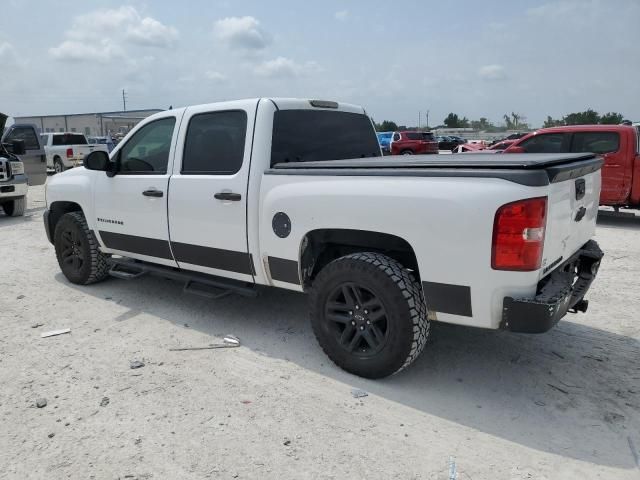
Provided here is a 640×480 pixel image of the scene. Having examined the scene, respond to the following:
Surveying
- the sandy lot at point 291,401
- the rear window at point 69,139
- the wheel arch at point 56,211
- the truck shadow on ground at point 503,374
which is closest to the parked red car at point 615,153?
the sandy lot at point 291,401

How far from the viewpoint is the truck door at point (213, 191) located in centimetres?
393

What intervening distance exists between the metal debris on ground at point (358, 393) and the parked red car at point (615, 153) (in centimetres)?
762

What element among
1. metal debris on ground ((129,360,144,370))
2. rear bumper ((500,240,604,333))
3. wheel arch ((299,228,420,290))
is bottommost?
metal debris on ground ((129,360,144,370))

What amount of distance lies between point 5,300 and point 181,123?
110 inches

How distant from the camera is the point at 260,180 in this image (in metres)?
3.79

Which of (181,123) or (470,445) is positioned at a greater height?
(181,123)

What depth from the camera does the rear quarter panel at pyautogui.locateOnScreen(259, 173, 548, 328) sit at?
2762mm

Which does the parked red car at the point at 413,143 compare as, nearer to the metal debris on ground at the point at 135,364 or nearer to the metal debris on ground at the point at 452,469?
the metal debris on ground at the point at 135,364

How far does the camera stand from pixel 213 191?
13.3 feet

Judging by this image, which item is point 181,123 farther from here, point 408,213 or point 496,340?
point 496,340

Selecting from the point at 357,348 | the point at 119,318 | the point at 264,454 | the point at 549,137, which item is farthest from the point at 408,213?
the point at 549,137

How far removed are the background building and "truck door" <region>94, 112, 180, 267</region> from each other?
4654 cm

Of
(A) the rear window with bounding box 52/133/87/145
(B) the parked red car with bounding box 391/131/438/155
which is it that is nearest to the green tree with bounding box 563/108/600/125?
(B) the parked red car with bounding box 391/131/438/155

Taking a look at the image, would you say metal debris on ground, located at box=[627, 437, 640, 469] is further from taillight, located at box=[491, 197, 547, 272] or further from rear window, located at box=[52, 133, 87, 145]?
rear window, located at box=[52, 133, 87, 145]
